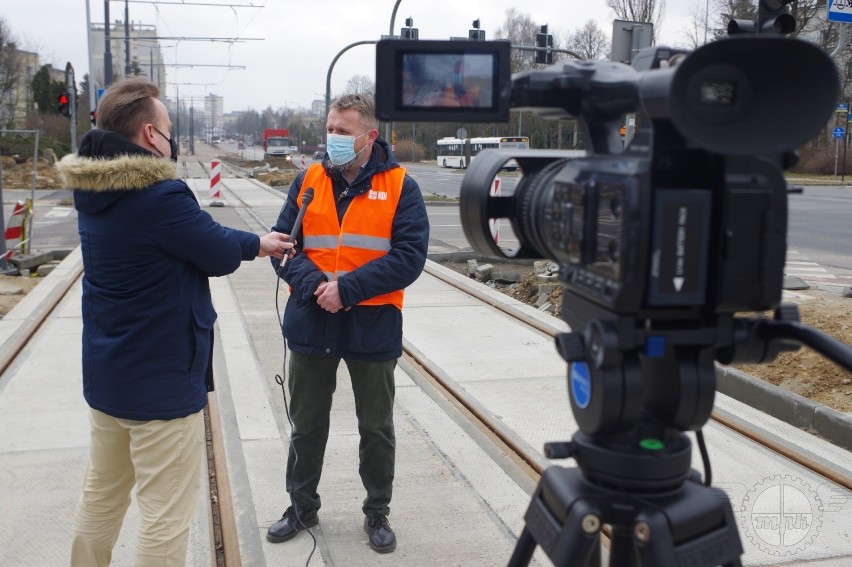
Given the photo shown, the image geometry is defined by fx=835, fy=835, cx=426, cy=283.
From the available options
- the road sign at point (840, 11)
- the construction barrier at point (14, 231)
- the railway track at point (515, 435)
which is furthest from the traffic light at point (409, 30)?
the railway track at point (515, 435)

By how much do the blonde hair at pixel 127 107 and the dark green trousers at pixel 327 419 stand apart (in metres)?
1.14

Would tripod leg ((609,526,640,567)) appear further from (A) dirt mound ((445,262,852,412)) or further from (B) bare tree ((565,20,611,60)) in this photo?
(B) bare tree ((565,20,611,60))

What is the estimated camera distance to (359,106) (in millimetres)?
3295

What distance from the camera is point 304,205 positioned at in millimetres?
3287

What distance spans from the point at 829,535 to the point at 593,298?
273 cm

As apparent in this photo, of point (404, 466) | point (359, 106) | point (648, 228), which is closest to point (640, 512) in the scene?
point (648, 228)

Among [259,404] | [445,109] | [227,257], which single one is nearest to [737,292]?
[445,109]

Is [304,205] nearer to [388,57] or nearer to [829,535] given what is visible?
[388,57]

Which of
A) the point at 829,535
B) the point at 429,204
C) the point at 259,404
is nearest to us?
the point at 829,535

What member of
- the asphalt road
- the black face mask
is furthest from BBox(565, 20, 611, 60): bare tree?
the black face mask

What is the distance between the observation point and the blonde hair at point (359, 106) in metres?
3.28

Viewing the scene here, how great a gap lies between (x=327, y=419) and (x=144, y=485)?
0.94m

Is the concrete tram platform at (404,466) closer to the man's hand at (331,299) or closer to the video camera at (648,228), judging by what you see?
the man's hand at (331,299)

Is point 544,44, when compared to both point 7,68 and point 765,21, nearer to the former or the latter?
point 765,21
